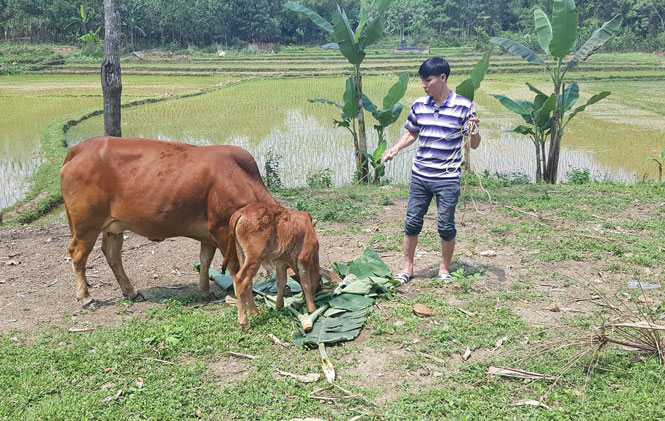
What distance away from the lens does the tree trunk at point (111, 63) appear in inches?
332

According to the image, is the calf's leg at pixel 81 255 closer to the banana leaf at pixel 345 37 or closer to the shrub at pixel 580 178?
the banana leaf at pixel 345 37

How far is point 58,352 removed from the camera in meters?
4.29

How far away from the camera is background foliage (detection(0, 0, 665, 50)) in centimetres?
4506

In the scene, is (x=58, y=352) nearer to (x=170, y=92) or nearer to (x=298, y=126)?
(x=298, y=126)

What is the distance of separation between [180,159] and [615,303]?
12.9ft

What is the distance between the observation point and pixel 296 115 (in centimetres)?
1836

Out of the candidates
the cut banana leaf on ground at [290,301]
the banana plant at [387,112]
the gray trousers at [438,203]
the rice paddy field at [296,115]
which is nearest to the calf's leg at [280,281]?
the cut banana leaf on ground at [290,301]

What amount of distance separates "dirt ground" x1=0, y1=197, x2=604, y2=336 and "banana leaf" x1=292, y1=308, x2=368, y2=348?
30.6 inches

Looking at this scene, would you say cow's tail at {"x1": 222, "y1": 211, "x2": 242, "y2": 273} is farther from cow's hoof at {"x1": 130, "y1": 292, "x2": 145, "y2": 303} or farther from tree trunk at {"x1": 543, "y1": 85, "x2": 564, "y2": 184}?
tree trunk at {"x1": 543, "y1": 85, "x2": 564, "y2": 184}

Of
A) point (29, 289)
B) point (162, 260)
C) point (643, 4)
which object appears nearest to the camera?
point (29, 289)

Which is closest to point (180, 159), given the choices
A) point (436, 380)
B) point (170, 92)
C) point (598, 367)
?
point (436, 380)

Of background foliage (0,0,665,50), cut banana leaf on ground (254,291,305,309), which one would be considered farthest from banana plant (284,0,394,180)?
background foliage (0,0,665,50)

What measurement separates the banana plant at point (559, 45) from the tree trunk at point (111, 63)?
21.2 feet

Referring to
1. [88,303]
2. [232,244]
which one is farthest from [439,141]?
[88,303]
